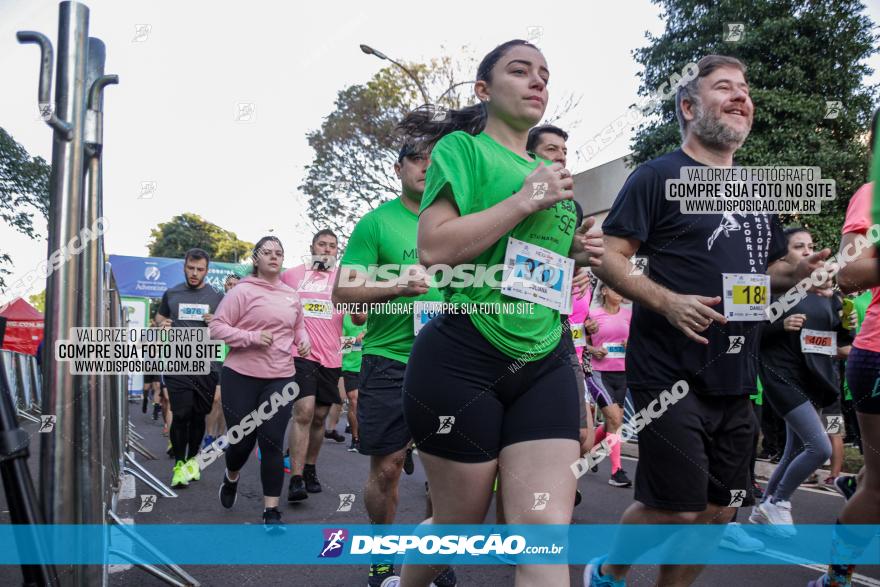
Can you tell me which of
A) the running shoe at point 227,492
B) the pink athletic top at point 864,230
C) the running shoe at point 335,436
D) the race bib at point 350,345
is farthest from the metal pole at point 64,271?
the running shoe at point 335,436

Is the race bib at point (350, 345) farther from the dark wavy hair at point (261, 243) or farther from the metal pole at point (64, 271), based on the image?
the metal pole at point (64, 271)

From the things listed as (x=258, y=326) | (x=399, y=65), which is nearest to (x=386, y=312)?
(x=258, y=326)

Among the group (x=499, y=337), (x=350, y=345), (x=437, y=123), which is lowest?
(x=350, y=345)

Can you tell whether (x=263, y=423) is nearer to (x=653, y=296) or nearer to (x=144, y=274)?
(x=653, y=296)

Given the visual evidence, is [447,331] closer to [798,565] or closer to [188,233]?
[798,565]

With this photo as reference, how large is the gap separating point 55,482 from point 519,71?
5.95 feet

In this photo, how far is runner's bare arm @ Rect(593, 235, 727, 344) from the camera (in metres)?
2.63

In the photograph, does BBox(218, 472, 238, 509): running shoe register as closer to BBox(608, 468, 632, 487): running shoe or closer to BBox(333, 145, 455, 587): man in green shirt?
BBox(333, 145, 455, 587): man in green shirt

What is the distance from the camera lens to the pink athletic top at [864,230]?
2941 millimetres

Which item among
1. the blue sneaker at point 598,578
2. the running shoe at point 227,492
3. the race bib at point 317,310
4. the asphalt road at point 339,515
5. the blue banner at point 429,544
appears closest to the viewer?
the blue banner at point 429,544

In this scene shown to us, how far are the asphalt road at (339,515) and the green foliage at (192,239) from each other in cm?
4661

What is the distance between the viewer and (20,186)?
1.88 metres

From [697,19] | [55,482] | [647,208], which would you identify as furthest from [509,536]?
[697,19]

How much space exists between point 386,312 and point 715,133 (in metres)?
1.87
